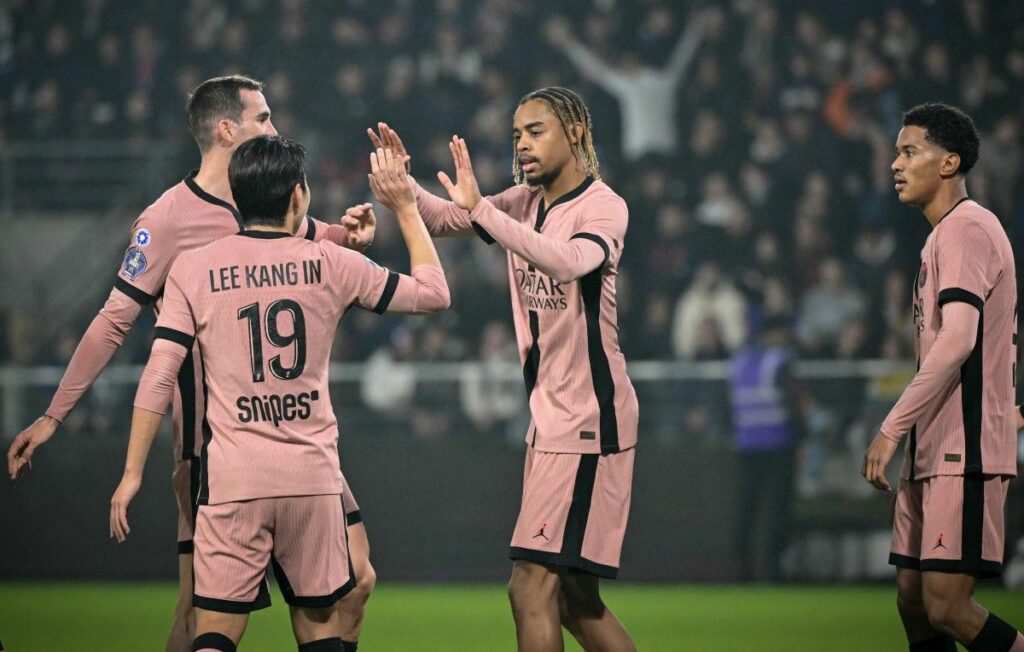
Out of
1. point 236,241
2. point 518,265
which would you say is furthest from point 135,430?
point 518,265

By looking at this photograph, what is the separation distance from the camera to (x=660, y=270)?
42.8ft

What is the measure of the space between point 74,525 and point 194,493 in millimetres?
6728

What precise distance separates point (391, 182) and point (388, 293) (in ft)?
1.43

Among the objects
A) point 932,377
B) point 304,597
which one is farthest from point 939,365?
point 304,597

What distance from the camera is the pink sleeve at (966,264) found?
510 centimetres

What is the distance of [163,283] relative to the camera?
217 inches

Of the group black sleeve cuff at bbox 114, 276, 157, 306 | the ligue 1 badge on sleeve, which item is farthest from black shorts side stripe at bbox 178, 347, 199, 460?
the ligue 1 badge on sleeve

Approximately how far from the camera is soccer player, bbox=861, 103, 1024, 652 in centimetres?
508

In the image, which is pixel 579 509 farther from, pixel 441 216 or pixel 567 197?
pixel 441 216

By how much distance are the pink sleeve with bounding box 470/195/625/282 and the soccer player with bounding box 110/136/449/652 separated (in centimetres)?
43

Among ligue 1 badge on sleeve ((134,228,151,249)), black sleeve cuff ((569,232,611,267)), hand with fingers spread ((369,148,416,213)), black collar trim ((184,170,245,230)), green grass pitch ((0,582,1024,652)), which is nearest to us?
hand with fingers spread ((369,148,416,213))

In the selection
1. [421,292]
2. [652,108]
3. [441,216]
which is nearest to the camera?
[421,292]

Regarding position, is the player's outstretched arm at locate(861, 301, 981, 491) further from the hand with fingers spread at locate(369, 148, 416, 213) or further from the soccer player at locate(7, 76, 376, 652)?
the soccer player at locate(7, 76, 376, 652)

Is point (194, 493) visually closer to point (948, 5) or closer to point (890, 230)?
point (890, 230)
